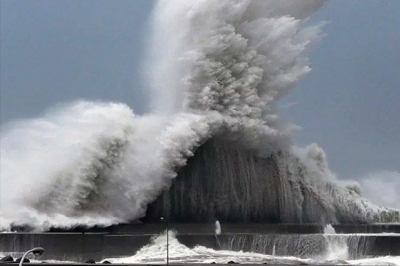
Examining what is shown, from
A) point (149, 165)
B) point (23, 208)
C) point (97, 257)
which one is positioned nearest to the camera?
point (97, 257)

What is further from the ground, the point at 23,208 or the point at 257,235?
the point at 23,208

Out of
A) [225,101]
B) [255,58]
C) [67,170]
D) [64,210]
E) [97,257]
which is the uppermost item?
[255,58]

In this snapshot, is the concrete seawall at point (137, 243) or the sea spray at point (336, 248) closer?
the concrete seawall at point (137, 243)

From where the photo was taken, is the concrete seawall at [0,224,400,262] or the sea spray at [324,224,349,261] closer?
the concrete seawall at [0,224,400,262]

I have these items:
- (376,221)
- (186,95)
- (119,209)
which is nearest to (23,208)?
(119,209)

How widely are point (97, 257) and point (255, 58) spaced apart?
10.2 meters

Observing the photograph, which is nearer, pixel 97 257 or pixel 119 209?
pixel 97 257

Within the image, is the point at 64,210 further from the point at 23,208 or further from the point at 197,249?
the point at 197,249

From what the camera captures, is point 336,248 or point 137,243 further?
point 336,248

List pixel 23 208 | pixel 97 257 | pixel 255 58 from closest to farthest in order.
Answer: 1. pixel 97 257
2. pixel 23 208
3. pixel 255 58

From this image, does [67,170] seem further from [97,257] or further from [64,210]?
[97,257]

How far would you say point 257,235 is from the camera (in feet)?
61.1

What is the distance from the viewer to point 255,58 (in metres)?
24.4

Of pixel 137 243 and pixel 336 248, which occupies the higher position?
pixel 137 243
